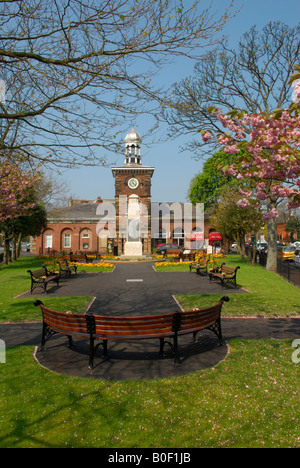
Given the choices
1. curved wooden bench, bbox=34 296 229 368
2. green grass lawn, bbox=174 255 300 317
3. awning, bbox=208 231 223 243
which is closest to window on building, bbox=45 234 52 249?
awning, bbox=208 231 223 243

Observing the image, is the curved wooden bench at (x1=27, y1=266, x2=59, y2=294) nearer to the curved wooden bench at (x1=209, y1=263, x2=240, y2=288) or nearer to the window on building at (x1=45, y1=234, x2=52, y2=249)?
the curved wooden bench at (x1=209, y1=263, x2=240, y2=288)

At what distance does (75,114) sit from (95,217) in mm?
43800

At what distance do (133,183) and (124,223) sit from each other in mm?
5996

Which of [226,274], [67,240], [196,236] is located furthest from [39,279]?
[67,240]

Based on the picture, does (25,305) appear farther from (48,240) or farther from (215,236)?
(48,240)

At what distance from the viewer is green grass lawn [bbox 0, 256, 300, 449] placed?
364 cm

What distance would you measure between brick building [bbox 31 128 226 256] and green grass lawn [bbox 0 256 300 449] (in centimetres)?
3861

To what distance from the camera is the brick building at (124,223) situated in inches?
1772

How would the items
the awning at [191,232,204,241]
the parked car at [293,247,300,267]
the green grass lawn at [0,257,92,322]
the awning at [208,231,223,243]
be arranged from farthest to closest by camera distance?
the awning at [191,232,204,241] < the awning at [208,231,223,243] < the parked car at [293,247,300,267] < the green grass lawn at [0,257,92,322]

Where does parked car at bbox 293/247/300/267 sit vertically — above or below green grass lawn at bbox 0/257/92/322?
above

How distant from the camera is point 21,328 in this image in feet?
26.8

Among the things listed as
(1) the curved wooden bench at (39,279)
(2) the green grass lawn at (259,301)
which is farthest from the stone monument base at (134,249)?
(2) the green grass lawn at (259,301)
